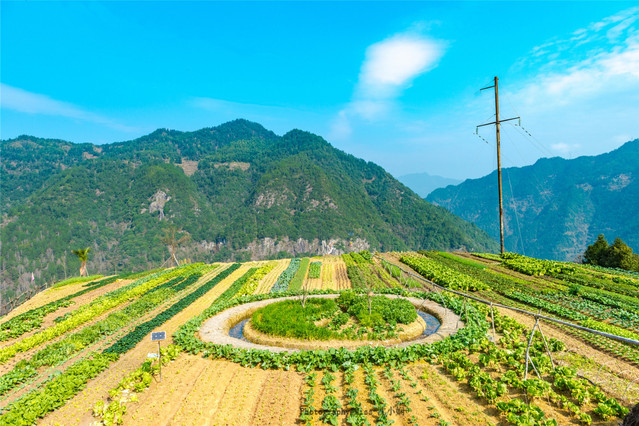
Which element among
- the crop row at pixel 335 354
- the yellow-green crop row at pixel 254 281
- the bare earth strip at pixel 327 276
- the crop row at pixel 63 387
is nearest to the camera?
the crop row at pixel 63 387

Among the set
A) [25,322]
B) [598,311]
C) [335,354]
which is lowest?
[25,322]

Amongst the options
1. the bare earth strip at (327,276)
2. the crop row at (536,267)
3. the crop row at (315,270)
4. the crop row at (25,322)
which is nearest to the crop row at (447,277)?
the crop row at (536,267)

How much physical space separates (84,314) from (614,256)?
5132 cm

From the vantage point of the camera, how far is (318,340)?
50.2 ft

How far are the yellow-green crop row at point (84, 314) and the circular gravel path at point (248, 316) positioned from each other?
28.9 ft

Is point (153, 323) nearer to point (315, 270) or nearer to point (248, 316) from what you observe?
point (248, 316)

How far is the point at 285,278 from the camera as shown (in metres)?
34.3

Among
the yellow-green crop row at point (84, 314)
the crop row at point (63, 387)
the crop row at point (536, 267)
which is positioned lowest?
the yellow-green crop row at point (84, 314)

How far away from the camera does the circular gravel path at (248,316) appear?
14794 mm

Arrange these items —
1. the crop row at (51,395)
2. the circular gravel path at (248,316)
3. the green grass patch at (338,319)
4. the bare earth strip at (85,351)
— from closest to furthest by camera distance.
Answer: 1. the crop row at (51,395)
2. the bare earth strip at (85,351)
3. the circular gravel path at (248,316)
4. the green grass patch at (338,319)

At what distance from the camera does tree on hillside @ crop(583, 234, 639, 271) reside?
37.3 m

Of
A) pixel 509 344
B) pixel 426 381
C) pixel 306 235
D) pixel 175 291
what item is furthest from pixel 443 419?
pixel 306 235

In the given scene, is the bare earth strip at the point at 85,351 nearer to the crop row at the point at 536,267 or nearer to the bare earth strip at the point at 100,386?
the bare earth strip at the point at 100,386

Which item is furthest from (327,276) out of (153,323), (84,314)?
(84,314)
